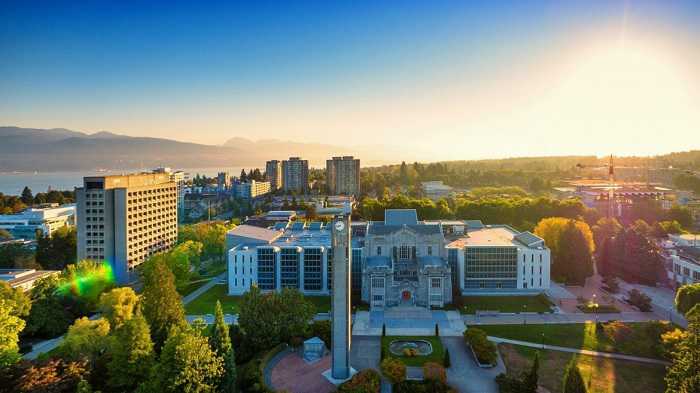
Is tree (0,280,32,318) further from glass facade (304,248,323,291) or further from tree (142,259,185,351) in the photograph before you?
glass facade (304,248,323,291)

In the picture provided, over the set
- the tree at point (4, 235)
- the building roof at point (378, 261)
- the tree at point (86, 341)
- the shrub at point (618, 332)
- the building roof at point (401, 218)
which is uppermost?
the building roof at point (401, 218)

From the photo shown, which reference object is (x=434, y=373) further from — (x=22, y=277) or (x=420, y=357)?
(x=22, y=277)

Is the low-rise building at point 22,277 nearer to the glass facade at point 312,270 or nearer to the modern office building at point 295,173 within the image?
the glass facade at point 312,270

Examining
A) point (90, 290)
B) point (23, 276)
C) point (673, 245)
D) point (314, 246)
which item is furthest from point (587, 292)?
point (23, 276)

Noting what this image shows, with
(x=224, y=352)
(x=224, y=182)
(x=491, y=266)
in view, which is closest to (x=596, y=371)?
(x=491, y=266)

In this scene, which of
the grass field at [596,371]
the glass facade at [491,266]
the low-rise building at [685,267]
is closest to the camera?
the grass field at [596,371]

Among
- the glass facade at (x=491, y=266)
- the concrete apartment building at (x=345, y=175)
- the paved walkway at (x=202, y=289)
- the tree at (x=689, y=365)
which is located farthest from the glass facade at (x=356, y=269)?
the concrete apartment building at (x=345, y=175)

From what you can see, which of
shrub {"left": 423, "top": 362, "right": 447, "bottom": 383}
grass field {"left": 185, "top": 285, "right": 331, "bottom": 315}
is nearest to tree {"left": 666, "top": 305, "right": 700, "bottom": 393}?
shrub {"left": 423, "top": 362, "right": 447, "bottom": 383}
